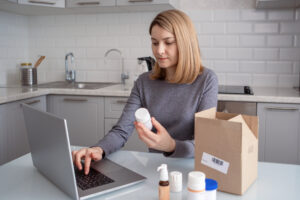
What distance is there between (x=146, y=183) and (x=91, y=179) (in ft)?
0.62

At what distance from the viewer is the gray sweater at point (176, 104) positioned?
5.55 ft

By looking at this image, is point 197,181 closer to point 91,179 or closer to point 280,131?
point 91,179

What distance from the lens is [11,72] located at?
137 inches

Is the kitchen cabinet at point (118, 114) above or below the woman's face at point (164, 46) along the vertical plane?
below

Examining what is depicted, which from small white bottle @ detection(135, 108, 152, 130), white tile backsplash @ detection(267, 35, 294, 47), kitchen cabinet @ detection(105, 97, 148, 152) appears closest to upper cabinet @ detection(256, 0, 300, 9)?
white tile backsplash @ detection(267, 35, 294, 47)

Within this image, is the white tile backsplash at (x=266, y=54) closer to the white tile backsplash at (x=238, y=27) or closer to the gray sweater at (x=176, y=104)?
the white tile backsplash at (x=238, y=27)

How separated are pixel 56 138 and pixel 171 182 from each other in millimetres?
374

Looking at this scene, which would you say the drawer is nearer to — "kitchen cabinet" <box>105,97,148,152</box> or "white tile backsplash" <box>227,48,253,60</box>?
"kitchen cabinet" <box>105,97,148,152</box>

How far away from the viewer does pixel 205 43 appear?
127 inches

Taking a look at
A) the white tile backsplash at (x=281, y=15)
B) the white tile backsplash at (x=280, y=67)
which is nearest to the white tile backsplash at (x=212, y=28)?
the white tile backsplash at (x=281, y=15)

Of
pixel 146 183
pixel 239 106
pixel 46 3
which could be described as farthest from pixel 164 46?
pixel 46 3

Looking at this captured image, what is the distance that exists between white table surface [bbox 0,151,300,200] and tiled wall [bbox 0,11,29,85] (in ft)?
7.49

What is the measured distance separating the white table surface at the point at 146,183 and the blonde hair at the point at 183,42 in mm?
496

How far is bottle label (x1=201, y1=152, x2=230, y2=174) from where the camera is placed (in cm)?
105
